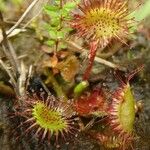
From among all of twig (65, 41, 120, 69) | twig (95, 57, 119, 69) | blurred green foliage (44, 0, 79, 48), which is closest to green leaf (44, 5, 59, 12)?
blurred green foliage (44, 0, 79, 48)

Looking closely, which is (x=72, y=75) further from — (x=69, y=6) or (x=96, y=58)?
(x=69, y=6)

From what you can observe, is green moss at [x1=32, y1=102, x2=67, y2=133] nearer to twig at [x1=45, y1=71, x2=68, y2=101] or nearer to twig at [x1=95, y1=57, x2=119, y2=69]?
twig at [x1=45, y1=71, x2=68, y2=101]

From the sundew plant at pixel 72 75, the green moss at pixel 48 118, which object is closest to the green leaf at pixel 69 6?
the sundew plant at pixel 72 75

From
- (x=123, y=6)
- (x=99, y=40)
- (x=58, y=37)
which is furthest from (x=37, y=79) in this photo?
(x=123, y=6)

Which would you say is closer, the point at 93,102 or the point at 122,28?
the point at 122,28

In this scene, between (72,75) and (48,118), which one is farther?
(72,75)

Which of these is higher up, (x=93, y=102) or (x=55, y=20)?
(x=55, y=20)

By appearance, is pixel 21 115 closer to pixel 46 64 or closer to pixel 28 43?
pixel 46 64

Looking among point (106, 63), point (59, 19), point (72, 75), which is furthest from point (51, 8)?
point (106, 63)
